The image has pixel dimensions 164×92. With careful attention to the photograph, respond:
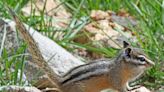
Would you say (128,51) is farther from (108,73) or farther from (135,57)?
(108,73)

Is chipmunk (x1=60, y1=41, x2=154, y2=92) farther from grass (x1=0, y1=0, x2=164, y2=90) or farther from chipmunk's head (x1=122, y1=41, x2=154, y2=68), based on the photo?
grass (x1=0, y1=0, x2=164, y2=90)

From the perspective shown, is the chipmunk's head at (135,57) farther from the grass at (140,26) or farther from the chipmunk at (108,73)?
the grass at (140,26)

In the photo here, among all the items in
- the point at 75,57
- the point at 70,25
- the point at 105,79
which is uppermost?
the point at 70,25

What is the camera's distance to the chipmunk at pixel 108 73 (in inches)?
256

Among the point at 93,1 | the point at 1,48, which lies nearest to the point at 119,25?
the point at 93,1

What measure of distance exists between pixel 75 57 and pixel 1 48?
1055 millimetres

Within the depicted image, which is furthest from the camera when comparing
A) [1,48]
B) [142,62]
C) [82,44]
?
[82,44]

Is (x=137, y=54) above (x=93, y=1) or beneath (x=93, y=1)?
beneath

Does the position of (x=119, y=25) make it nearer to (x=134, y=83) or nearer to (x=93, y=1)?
(x=93, y=1)

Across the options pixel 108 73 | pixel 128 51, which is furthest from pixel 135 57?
pixel 108 73

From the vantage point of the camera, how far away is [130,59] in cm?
663

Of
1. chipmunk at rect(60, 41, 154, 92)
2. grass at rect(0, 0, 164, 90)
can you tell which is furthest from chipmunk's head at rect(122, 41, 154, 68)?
grass at rect(0, 0, 164, 90)

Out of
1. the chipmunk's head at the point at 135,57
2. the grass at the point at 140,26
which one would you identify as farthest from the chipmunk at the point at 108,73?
the grass at the point at 140,26

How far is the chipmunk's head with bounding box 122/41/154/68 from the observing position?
6.54m
